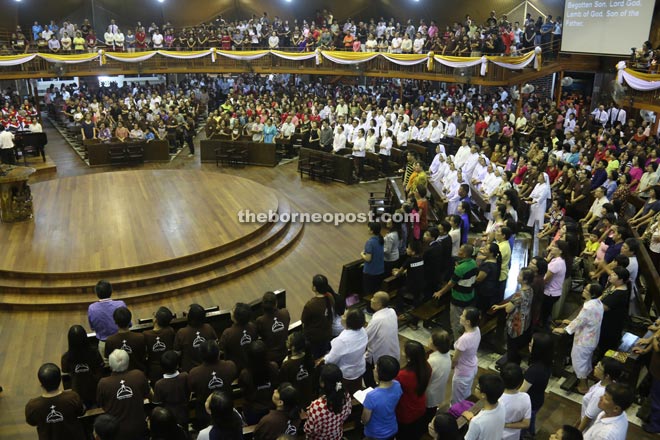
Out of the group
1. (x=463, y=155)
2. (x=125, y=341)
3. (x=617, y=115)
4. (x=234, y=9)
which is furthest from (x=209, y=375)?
(x=234, y=9)

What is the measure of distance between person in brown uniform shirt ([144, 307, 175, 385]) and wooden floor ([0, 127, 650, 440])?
1348 mm

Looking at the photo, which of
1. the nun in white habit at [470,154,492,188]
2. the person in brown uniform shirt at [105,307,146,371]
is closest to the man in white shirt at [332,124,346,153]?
the nun in white habit at [470,154,492,188]

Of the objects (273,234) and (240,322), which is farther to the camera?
(273,234)

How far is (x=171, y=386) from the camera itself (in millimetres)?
3883

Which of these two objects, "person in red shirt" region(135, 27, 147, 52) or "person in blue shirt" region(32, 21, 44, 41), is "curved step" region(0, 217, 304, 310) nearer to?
"person in red shirt" region(135, 27, 147, 52)

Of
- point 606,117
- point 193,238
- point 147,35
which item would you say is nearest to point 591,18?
point 606,117

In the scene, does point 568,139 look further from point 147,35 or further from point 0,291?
point 147,35

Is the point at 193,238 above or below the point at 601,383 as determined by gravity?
below

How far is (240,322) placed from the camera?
4531mm

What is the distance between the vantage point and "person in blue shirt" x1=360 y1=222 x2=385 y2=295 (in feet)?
20.7

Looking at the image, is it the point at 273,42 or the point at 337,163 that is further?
the point at 273,42

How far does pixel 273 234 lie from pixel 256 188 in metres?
2.33

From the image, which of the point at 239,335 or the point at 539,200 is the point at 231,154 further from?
the point at 239,335

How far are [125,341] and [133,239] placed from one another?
413 cm
